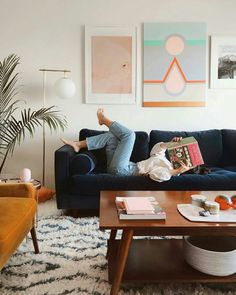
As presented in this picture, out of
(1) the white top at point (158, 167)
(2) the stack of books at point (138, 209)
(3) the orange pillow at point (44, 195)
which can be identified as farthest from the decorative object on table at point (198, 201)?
(3) the orange pillow at point (44, 195)

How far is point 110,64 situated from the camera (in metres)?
3.40

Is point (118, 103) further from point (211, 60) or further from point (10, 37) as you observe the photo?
point (10, 37)

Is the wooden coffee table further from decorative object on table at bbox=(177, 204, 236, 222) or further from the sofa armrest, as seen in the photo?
the sofa armrest

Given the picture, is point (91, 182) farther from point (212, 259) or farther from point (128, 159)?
point (212, 259)


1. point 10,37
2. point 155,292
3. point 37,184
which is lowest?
point 155,292

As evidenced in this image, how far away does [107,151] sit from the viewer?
2922mm

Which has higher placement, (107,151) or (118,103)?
(118,103)

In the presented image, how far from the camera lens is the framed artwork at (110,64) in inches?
133

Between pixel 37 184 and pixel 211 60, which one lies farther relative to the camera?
pixel 211 60

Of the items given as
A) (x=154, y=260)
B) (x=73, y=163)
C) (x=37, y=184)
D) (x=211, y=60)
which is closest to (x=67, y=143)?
(x=73, y=163)

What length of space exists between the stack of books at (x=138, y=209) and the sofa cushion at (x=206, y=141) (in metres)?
1.56

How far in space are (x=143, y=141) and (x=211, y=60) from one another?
4.04ft

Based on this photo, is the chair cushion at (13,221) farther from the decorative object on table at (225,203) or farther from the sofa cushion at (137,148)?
the sofa cushion at (137,148)

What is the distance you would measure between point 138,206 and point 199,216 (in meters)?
0.31
